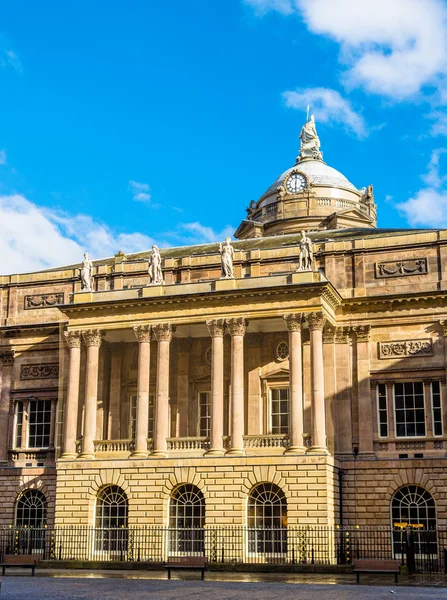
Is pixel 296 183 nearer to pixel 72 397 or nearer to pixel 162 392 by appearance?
pixel 162 392

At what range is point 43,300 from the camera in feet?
150

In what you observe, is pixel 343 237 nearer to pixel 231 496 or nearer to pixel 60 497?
pixel 231 496

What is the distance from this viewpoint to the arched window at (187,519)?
37.1 metres

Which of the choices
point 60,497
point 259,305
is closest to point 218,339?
point 259,305

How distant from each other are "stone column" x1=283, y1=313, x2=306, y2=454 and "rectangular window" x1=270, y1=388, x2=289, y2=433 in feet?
10.9

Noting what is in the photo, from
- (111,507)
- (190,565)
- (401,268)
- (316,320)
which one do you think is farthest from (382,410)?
(190,565)

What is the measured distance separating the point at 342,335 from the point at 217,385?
6.45 m

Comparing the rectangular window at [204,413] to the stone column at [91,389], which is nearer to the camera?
the stone column at [91,389]

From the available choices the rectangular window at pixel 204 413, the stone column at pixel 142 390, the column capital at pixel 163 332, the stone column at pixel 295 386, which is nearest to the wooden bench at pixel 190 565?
the stone column at pixel 295 386

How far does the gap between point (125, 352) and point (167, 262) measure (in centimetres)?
499

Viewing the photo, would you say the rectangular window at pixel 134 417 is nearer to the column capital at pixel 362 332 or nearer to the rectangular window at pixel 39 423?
the rectangular window at pixel 39 423

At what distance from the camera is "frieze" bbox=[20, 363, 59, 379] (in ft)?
145

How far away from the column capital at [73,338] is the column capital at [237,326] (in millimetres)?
7375

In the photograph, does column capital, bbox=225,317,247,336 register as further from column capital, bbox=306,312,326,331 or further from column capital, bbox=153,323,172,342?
column capital, bbox=306,312,326,331
